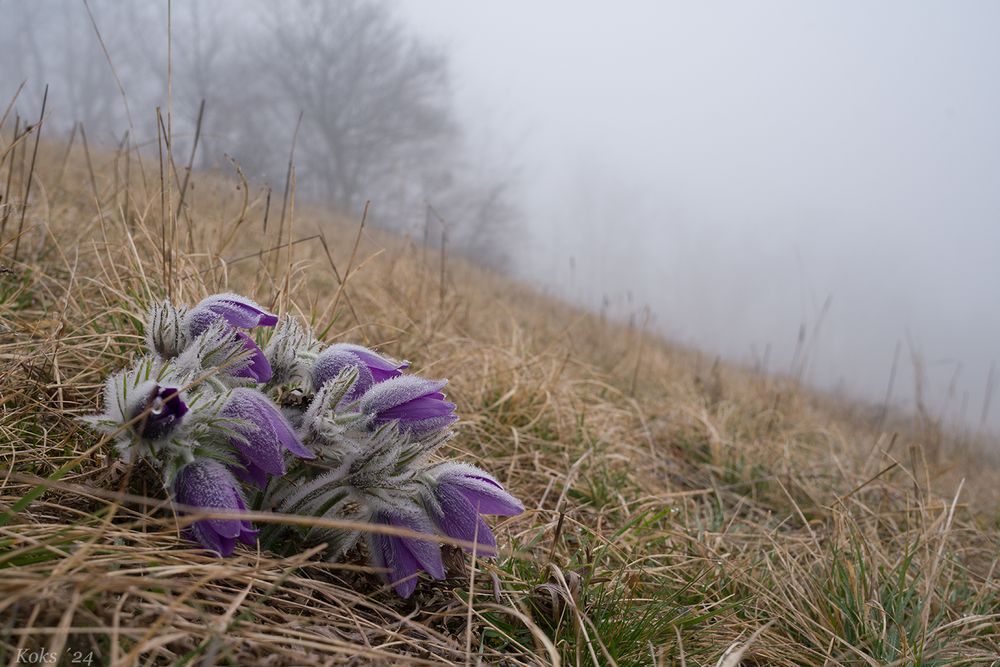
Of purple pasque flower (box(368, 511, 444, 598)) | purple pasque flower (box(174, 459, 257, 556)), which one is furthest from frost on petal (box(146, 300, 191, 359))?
purple pasque flower (box(368, 511, 444, 598))

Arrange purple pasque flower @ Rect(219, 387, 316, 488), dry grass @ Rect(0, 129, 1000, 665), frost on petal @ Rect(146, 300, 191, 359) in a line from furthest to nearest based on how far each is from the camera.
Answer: frost on petal @ Rect(146, 300, 191, 359)
purple pasque flower @ Rect(219, 387, 316, 488)
dry grass @ Rect(0, 129, 1000, 665)

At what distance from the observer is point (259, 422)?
2.82 ft

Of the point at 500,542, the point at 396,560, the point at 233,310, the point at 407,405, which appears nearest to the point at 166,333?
the point at 233,310

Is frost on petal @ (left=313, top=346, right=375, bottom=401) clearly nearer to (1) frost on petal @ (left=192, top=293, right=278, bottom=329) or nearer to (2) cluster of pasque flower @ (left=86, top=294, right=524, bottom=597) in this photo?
(2) cluster of pasque flower @ (left=86, top=294, right=524, bottom=597)

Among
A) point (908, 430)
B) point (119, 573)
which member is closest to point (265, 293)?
point (119, 573)

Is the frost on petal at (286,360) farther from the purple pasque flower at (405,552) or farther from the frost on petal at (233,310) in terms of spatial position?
the purple pasque flower at (405,552)

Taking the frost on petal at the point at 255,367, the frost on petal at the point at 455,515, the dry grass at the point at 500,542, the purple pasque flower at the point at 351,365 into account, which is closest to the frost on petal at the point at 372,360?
the purple pasque flower at the point at 351,365

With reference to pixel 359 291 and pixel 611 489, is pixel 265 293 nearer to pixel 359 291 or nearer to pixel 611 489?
pixel 359 291

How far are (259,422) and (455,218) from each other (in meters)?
21.9

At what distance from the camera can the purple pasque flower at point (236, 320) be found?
38.3 inches

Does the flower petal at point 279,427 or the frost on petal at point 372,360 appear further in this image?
the frost on petal at point 372,360

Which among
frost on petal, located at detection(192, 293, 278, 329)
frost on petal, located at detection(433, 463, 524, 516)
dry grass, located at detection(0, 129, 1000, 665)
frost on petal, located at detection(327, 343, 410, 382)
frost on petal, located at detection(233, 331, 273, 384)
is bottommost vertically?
dry grass, located at detection(0, 129, 1000, 665)

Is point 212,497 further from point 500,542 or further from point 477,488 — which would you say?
point 500,542

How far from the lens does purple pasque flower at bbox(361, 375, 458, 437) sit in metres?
0.94
